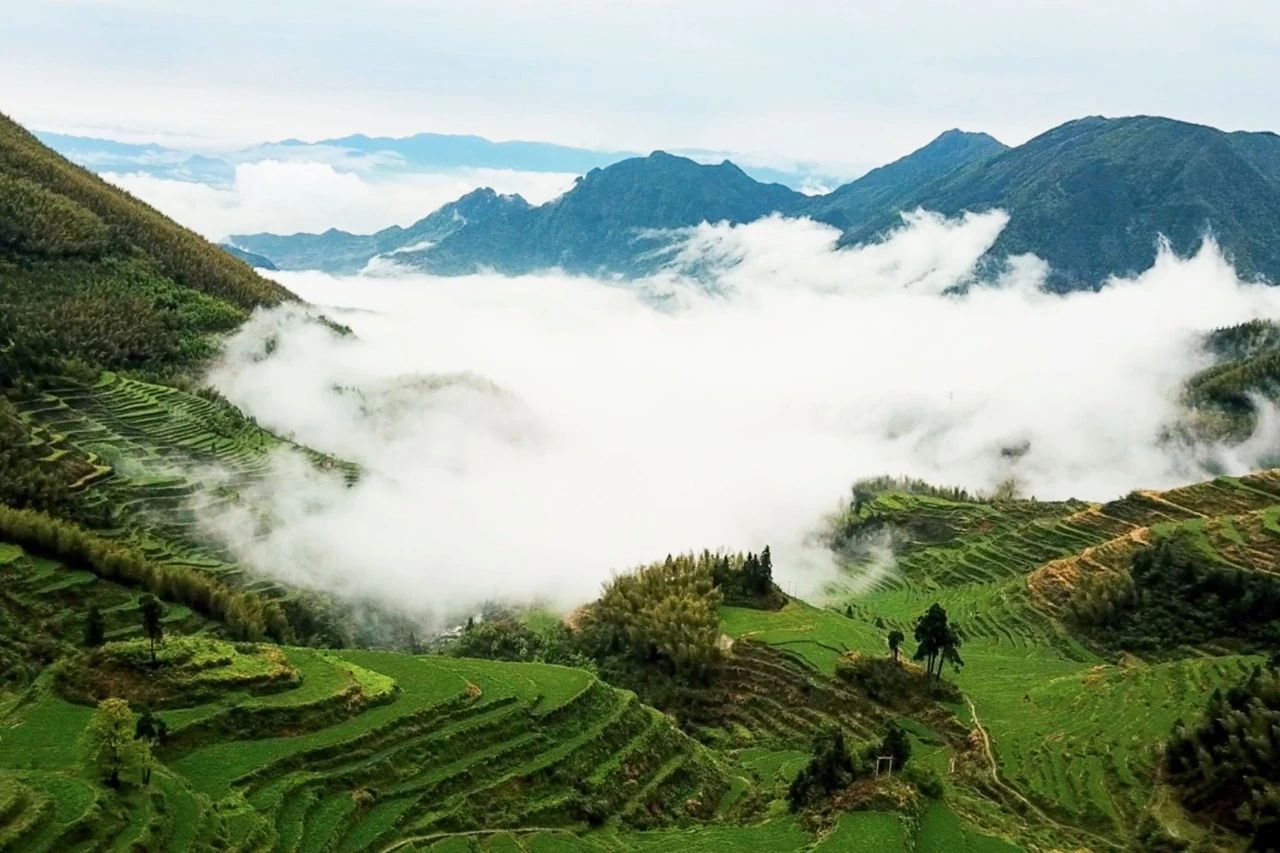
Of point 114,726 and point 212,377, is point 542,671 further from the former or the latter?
point 212,377

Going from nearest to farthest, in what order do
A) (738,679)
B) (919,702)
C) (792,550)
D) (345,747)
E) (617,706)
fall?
(345,747) < (617,706) < (919,702) < (738,679) < (792,550)

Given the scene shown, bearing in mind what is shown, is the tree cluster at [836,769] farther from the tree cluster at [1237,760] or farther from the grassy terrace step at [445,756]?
the tree cluster at [1237,760]

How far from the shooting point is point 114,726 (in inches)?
1302

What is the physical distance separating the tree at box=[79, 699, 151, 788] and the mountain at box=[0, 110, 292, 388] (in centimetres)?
8571

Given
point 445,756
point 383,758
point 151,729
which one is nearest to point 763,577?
point 445,756

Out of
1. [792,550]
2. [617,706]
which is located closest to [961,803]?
[617,706]

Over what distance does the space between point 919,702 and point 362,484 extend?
7921cm

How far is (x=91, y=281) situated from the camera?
463 feet

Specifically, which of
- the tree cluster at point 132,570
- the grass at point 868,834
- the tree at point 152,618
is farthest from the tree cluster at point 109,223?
the grass at point 868,834

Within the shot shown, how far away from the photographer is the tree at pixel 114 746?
109 ft

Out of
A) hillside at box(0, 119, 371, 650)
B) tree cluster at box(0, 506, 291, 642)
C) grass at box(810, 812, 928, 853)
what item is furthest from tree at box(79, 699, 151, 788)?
tree cluster at box(0, 506, 291, 642)

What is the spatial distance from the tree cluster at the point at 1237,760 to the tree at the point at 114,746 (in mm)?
45568

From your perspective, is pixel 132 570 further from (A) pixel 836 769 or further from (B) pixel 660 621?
(A) pixel 836 769

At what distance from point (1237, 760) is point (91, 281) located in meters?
151
